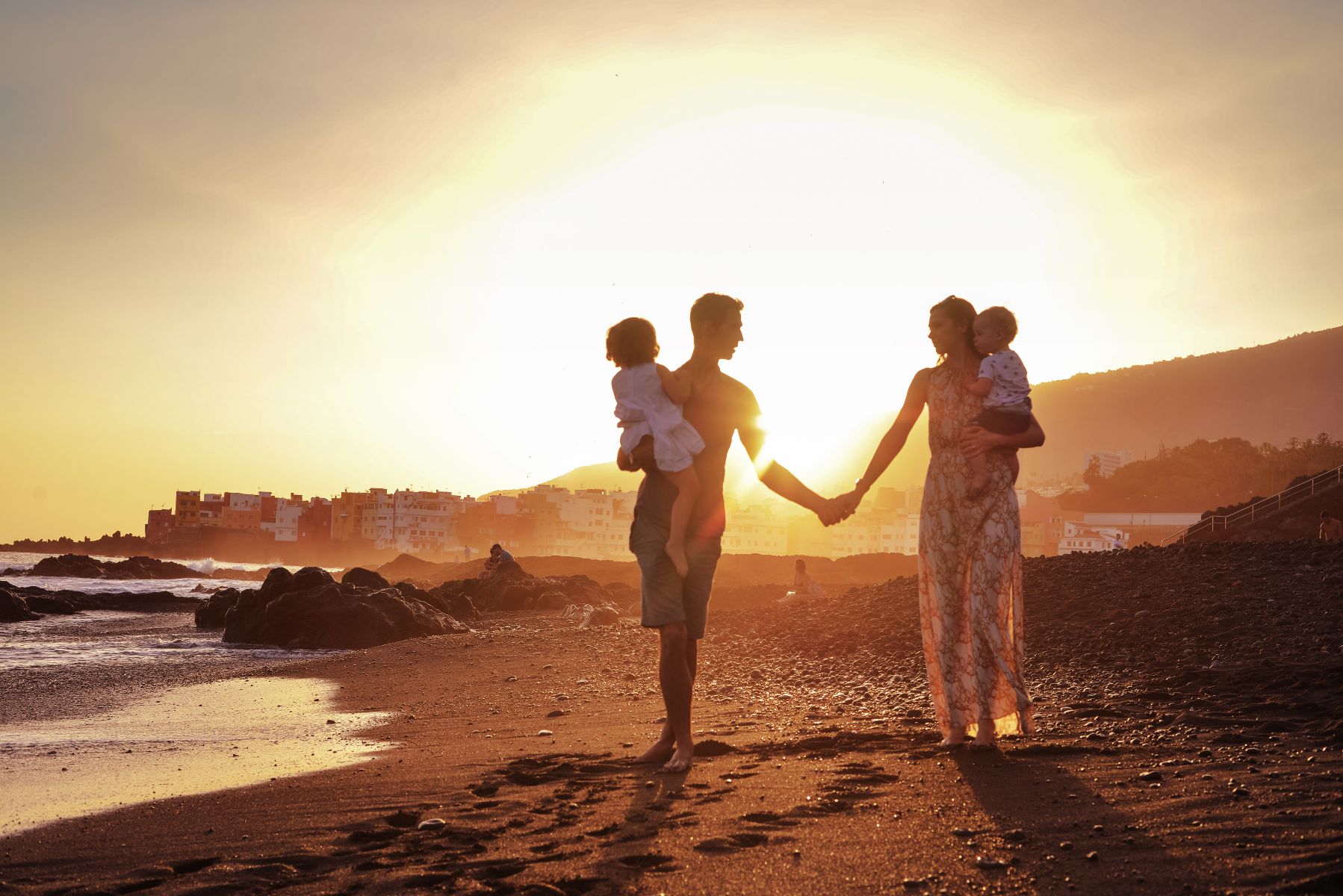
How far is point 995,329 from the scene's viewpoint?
5102 mm

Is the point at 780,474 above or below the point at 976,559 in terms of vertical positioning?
above

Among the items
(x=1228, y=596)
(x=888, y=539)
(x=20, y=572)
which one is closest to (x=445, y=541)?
(x=888, y=539)

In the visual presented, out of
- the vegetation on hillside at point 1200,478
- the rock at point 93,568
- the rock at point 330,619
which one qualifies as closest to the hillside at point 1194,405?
the vegetation on hillside at point 1200,478

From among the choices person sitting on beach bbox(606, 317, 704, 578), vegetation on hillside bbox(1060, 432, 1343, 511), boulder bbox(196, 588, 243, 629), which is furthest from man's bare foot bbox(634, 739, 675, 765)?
vegetation on hillside bbox(1060, 432, 1343, 511)

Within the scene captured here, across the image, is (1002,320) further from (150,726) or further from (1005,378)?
(150,726)

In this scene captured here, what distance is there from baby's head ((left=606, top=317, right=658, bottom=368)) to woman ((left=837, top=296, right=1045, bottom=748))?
1190 mm

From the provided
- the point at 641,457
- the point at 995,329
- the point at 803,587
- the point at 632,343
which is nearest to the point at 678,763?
the point at 641,457

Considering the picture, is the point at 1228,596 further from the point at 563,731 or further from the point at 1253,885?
the point at 1253,885

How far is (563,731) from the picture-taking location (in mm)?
6656

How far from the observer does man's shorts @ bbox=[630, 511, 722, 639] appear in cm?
479

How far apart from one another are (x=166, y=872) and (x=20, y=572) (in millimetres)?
66162

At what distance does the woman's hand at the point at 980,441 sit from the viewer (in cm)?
499

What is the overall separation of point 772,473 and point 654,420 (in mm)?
1123

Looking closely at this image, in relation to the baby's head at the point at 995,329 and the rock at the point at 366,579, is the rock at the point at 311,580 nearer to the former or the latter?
the rock at the point at 366,579
